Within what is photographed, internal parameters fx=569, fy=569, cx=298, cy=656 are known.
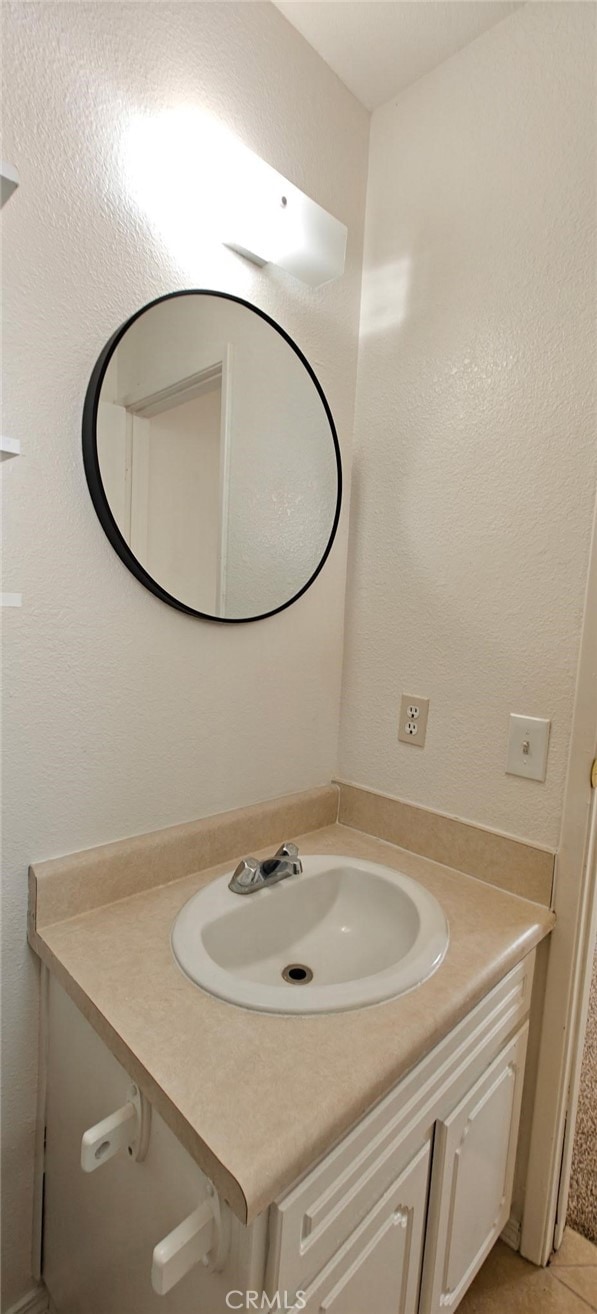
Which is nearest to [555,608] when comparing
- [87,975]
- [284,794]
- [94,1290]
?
[284,794]

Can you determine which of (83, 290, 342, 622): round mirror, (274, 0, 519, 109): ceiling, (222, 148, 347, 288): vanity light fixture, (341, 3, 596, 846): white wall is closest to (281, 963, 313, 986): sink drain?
(341, 3, 596, 846): white wall

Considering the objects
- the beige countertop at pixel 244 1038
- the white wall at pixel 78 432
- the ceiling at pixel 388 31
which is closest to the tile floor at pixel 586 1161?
the beige countertop at pixel 244 1038

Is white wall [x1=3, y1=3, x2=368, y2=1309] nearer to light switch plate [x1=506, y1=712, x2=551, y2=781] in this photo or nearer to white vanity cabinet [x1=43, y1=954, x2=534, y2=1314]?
white vanity cabinet [x1=43, y1=954, x2=534, y2=1314]

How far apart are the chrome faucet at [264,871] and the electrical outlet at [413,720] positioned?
0.39 meters

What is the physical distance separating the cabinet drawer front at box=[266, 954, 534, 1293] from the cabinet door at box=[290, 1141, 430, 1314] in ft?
0.07

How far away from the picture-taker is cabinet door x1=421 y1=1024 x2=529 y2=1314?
0.88 meters

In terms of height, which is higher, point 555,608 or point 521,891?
point 555,608

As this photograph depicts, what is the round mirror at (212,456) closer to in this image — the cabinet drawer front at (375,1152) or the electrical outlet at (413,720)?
the electrical outlet at (413,720)

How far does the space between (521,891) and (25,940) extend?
91cm

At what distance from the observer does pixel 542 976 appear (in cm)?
112

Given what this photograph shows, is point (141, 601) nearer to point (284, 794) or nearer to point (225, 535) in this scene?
point (225, 535)

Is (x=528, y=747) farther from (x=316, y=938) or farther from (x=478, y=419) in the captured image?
(x=478, y=419)

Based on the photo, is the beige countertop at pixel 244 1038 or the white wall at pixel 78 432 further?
the white wall at pixel 78 432

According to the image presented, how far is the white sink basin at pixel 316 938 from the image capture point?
A: 0.79 metres
